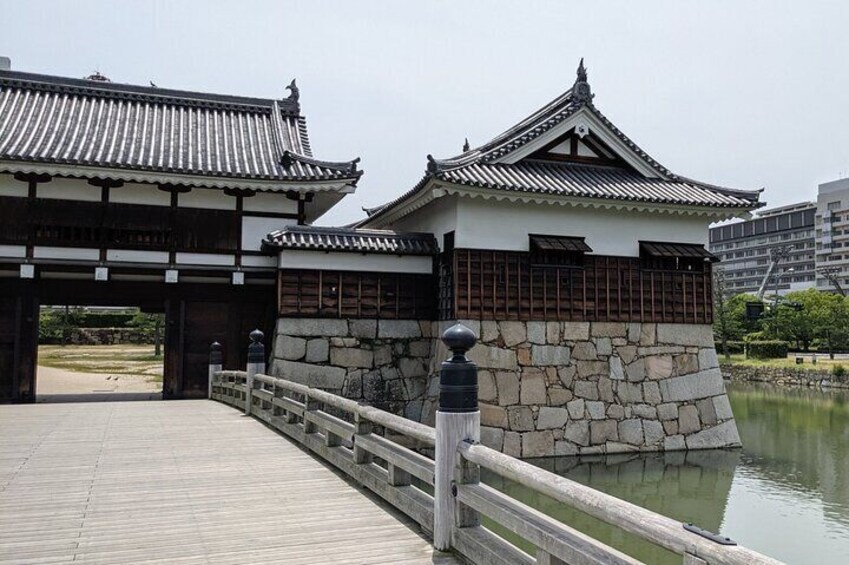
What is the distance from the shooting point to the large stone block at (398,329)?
15484 millimetres

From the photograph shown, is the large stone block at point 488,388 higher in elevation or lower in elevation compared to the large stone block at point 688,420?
higher

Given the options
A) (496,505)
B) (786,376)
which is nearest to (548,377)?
(496,505)

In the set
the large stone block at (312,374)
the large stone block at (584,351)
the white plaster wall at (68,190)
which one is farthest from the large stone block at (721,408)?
the white plaster wall at (68,190)

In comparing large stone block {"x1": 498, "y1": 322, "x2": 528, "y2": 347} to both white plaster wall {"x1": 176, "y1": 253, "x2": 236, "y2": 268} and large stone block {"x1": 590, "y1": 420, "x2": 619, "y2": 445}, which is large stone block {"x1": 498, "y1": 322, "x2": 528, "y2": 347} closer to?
large stone block {"x1": 590, "y1": 420, "x2": 619, "y2": 445}

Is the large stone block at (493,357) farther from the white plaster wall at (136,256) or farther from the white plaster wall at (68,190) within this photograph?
the white plaster wall at (68,190)

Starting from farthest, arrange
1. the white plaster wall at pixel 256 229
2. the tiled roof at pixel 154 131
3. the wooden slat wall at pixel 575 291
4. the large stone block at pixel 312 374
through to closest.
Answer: the white plaster wall at pixel 256 229 < the tiled roof at pixel 154 131 < the large stone block at pixel 312 374 < the wooden slat wall at pixel 575 291

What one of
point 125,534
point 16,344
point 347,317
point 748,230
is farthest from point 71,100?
point 748,230

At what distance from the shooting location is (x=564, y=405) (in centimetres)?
1512

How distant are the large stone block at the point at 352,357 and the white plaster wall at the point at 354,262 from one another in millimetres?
1883

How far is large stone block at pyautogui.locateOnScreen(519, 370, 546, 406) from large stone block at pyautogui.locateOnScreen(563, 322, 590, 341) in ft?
3.69

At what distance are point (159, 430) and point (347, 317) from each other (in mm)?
5374

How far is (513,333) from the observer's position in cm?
1480

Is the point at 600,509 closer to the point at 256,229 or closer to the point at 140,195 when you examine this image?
the point at 256,229

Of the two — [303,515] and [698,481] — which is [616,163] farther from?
[303,515]
